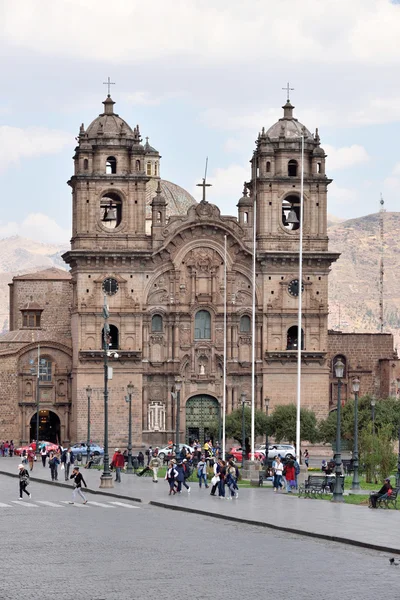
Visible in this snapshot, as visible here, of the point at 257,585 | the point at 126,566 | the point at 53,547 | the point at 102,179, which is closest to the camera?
the point at 257,585

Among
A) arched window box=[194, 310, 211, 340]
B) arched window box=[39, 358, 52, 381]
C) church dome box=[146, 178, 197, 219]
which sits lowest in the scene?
arched window box=[39, 358, 52, 381]

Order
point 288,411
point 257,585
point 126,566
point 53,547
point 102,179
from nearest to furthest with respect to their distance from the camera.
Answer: point 257,585 < point 126,566 < point 53,547 < point 288,411 < point 102,179

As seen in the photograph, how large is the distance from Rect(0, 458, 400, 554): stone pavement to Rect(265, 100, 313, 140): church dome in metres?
42.8

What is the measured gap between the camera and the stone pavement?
109ft

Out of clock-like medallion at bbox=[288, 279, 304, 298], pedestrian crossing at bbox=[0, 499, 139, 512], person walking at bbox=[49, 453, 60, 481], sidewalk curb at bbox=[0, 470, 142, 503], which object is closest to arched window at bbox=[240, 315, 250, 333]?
clock-like medallion at bbox=[288, 279, 304, 298]

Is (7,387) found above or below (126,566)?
above

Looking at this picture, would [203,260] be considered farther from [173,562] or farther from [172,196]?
[173,562]

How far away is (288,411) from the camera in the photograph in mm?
87500

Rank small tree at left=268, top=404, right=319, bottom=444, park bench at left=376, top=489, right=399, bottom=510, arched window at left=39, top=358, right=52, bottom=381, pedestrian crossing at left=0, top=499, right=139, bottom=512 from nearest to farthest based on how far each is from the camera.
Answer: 1. park bench at left=376, top=489, right=399, bottom=510
2. pedestrian crossing at left=0, top=499, right=139, bottom=512
3. small tree at left=268, top=404, right=319, bottom=444
4. arched window at left=39, top=358, right=52, bottom=381

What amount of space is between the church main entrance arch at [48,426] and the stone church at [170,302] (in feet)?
0.20

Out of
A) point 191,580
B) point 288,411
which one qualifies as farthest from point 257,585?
point 288,411

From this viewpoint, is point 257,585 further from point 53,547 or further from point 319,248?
point 319,248

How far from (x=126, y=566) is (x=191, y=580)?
7.10 feet

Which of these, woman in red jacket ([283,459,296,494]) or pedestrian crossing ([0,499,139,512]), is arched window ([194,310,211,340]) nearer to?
woman in red jacket ([283,459,296,494])
